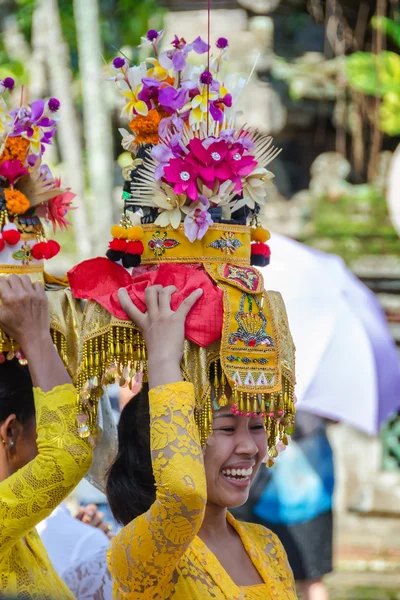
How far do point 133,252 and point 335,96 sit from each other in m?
8.61

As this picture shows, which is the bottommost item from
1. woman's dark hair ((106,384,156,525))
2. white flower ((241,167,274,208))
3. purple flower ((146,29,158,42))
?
woman's dark hair ((106,384,156,525))

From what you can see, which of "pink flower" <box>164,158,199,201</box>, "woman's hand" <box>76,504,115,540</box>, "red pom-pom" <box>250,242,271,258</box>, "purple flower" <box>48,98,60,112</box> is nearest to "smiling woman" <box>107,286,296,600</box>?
"pink flower" <box>164,158,199,201</box>

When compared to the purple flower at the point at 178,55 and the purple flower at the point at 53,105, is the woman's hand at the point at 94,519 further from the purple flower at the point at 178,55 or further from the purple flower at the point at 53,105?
the purple flower at the point at 178,55

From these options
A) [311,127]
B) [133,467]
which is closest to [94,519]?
[133,467]

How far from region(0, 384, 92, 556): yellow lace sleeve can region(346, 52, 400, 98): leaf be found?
8484 mm

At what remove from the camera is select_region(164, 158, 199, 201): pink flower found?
8.12 ft

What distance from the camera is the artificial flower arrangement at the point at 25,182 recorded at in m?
2.76

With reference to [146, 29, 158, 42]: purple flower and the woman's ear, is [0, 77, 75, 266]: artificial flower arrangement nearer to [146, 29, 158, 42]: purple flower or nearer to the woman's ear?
[146, 29, 158, 42]: purple flower

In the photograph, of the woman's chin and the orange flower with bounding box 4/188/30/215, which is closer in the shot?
the woman's chin

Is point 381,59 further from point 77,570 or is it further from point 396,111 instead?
point 77,570

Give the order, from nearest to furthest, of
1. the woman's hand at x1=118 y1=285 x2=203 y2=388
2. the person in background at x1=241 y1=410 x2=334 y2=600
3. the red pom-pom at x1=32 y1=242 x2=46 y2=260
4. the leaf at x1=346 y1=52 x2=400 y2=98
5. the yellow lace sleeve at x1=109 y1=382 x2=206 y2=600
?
the yellow lace sleeve at x1=109 y1=382 x2=206 y2=600 → the woman's hand at x1=118 y1=285 x2=203 y2=388 → the red pom-pom at x1=32 y1=242 x2=46 y2=260 → the person in background at x1=241 y1=410 x2=334 y2=600 → the leaf at x1=346 y1=52 x2=400 y2=98

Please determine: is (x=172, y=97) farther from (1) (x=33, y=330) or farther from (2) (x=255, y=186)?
(1) (x=33, y=330)

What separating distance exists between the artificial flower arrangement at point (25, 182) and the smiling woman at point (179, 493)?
452 mm

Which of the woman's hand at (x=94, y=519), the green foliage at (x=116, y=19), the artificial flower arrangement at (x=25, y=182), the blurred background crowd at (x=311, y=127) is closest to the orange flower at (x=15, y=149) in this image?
the artificial flower arrangement at (x=25, y=182)
